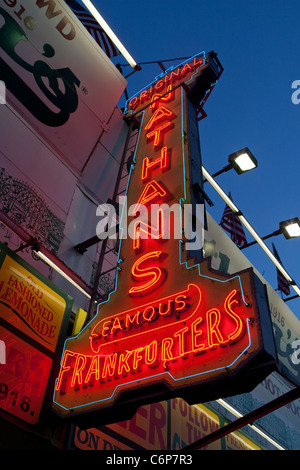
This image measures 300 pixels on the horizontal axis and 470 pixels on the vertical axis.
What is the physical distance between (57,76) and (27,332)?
22.1ft

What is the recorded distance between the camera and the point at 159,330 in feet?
19.0

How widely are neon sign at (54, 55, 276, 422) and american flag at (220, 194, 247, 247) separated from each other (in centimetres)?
757

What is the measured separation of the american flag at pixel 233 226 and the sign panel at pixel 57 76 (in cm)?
614

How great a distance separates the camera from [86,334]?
259 inches

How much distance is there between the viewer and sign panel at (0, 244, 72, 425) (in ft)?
19.1

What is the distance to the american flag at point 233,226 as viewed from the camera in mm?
15164

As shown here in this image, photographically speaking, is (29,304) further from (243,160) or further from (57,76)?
(243,160)

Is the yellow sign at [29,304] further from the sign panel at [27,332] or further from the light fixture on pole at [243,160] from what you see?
the light fixture on pole at [243,160]

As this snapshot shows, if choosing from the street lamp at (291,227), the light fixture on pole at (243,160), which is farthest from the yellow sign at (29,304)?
the street lamp at (291,227)

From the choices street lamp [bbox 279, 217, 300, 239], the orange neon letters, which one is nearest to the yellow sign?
the orange neon letters

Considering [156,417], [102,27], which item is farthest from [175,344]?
[102,27]
